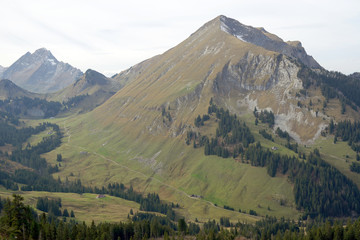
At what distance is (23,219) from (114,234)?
5723cm

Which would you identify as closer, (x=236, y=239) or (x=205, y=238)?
(x=205, y=238)

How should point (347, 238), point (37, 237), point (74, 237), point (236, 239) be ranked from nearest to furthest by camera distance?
point (37, 237) < point (74, 237) < point (347, 238) < point (236, 239)

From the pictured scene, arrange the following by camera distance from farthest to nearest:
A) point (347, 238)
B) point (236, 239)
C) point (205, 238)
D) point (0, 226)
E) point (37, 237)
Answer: point (236, 239) → point (205, 238) → point (347, 238) → point (37, 237) → point (0, 226)

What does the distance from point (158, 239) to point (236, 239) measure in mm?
37874

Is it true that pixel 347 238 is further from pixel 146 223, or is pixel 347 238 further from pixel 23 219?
pixel 23 219

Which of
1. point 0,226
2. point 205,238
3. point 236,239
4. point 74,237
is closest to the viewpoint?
point 0,226

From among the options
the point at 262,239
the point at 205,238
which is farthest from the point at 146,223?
the point at 262,239

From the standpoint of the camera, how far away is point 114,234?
492ft

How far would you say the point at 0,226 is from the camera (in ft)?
323

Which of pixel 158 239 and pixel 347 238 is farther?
pixel 158 239

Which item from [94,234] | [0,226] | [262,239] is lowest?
[262,239]

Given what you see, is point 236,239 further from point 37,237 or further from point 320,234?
point 37,237

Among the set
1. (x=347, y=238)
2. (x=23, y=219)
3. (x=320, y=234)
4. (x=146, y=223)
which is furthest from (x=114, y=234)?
(x=347, y=238)

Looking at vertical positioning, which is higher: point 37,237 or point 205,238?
point 37,237
